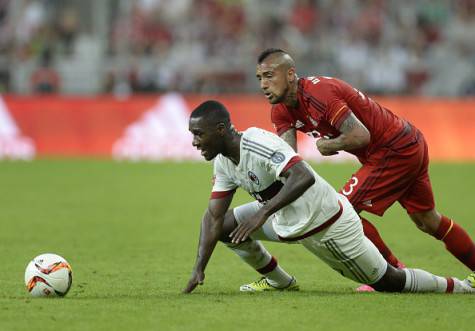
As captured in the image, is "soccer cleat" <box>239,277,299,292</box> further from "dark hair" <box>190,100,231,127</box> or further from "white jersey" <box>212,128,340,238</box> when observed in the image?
"dark hair" <box>190,100,231,127</box>

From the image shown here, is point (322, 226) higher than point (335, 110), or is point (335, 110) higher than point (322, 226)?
point (335, 110)

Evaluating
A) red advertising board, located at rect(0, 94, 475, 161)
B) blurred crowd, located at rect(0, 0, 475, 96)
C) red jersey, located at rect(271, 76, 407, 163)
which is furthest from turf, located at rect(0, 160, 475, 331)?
blurred crowd, located at rect(0, 0, 475, 96)

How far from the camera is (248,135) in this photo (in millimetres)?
7684

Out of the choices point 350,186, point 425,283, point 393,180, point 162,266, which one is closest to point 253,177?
point 350,186

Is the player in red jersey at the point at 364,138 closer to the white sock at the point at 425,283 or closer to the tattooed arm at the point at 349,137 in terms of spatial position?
the tattooed arm at the point at 349,137

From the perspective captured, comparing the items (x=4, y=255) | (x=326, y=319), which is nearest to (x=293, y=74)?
(x=326, y=319)

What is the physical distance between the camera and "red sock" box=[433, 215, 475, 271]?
8.85 m

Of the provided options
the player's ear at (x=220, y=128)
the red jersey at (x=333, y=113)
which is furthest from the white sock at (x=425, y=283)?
the player's ear at (x=220, y=128)

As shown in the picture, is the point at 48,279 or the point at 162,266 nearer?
the point at 48,279

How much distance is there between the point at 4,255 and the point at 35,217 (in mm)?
3845

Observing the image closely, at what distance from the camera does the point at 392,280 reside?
812 cm

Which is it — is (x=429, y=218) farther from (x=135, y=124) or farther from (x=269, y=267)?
(x=135, y=124)

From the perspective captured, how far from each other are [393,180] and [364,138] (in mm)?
606

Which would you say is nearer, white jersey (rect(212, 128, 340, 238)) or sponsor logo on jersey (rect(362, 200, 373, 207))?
white jersey (rect(212, 128, 340, 238))
